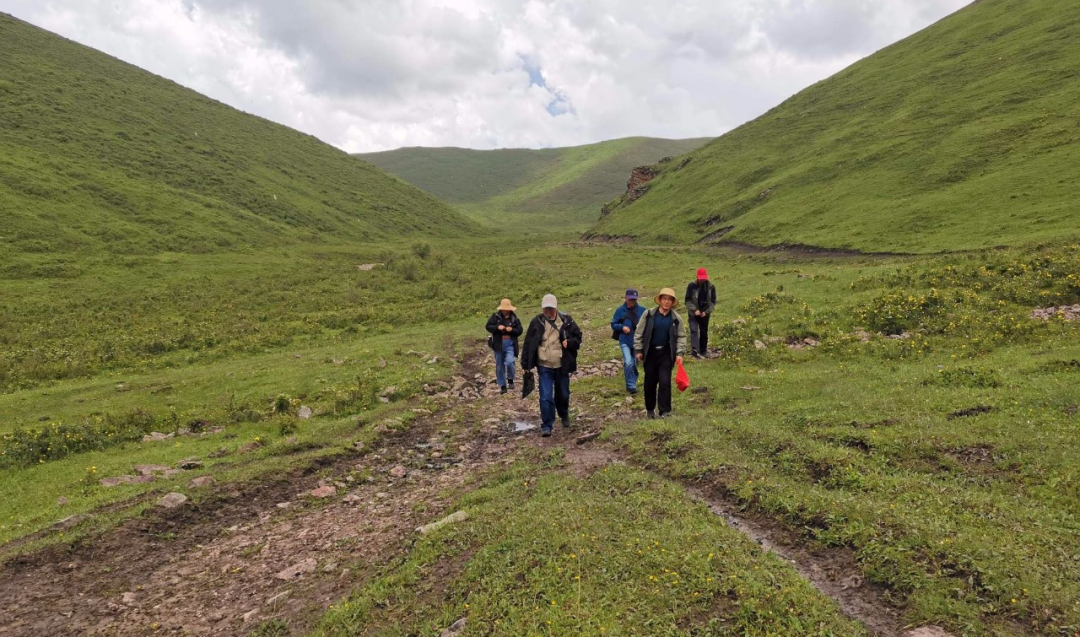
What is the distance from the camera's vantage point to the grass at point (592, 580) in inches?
221

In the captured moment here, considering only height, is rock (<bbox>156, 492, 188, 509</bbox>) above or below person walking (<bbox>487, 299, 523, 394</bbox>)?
below

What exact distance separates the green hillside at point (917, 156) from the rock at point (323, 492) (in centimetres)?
3574

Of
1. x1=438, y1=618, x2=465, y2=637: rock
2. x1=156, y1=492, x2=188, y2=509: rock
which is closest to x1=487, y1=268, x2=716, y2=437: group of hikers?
x1=438, y1=618, x2=465, y2=637: rock

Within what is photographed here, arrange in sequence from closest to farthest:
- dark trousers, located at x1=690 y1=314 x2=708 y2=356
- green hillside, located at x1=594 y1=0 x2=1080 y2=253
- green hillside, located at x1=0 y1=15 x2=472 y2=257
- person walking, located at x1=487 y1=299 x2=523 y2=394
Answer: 1. person walking, located at x1=487 y1=299 x2=523 y2=394
2. dark trousers, located at x1=690 y1=314 x2=708 y2=356
3. green hillside, located at x1=594 y1=0 x2=1080 y2=253
4. green hillside, located at x1=0 y1=15 x2=472 y2=257

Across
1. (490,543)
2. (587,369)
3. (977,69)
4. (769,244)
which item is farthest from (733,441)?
(977,69)

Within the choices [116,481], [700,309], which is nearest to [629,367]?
[700,309]

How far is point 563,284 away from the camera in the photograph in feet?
146

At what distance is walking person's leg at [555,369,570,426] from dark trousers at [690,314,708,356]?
24.0ft

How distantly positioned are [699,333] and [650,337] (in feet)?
23.4

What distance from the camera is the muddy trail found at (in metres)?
7.28

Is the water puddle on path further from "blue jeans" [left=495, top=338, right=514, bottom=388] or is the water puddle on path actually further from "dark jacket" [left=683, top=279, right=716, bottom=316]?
"dark jacket" [left=683, top=279, right=716, bottom=316]

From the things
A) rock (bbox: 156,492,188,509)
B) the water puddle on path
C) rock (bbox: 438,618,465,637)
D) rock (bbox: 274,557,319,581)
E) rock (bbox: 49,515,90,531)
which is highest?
the water puddle on path

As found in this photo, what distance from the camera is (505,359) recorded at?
17.6m

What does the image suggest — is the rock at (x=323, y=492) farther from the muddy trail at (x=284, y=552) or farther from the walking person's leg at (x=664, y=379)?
the walking person's leg at (x=664, y=379)
